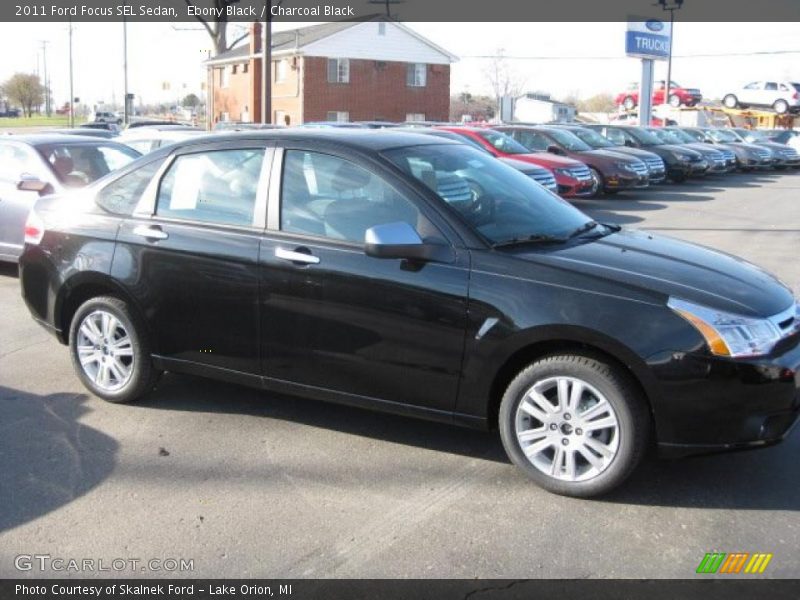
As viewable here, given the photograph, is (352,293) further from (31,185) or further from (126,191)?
(31,185)

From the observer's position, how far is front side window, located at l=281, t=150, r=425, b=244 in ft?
14.7

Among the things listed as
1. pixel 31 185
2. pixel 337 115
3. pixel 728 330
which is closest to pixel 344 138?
pixel 728 330

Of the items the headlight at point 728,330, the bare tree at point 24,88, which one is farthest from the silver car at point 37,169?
the bare tree at point 24,88

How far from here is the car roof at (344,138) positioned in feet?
15.6

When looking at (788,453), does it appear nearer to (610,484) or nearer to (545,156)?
(610,484)

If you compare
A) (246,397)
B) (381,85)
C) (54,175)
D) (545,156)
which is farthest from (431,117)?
(246,397)

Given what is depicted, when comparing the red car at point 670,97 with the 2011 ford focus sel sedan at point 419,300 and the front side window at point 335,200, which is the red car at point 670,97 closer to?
the 2011 ford focus sel sedan at point 419,300

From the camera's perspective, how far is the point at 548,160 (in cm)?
1744

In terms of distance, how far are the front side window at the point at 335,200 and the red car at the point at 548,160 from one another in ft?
40.9

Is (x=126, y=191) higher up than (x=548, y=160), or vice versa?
(x=548, y=160)

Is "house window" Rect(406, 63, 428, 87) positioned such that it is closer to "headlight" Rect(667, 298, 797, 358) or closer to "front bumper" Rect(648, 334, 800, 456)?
"headlight" Rect(667, 298, 797, 358)

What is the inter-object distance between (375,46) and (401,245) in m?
46.8

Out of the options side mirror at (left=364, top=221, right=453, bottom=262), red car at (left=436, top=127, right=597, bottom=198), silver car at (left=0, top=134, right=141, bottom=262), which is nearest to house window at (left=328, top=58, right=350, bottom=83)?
red car at (left=436, top=127, right=597, bottom=198)
